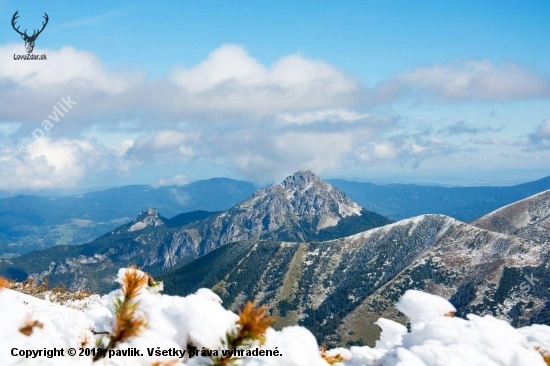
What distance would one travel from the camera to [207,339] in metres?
7.09

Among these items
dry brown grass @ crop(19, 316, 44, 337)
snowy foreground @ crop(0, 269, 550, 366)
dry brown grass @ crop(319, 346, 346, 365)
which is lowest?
dry brown grass @ crop(319, 346, 346, 365)

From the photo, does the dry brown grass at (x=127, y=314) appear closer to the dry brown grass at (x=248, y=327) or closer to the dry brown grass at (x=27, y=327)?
the dry brown grass at (x=27, y=327)

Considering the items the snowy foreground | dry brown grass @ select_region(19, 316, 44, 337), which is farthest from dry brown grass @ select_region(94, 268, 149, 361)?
dry brown grass @ select_region(19, 316, 44, 337)

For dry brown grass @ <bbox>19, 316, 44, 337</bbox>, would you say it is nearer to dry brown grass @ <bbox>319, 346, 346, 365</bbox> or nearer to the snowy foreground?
the snowy foreground

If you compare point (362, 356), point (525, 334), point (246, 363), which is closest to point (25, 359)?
point (246, 363)

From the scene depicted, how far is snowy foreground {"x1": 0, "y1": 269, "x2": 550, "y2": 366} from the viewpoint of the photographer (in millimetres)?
6477

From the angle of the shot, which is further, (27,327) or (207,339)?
(207,339)

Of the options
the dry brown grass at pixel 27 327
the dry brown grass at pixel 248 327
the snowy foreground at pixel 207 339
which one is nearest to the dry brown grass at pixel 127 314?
the snowy foreground at pixel 207 339

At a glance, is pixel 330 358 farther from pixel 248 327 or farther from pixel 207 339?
pixel 248 327

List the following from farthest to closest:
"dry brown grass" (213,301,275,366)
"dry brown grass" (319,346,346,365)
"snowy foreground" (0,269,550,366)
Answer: "dry brown grass" (319,346,346,365) < "snowy foreground" (0,269,550,366) < "dry brown grass" (213,301,275,366)

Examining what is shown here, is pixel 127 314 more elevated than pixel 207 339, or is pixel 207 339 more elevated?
pixel 127 314

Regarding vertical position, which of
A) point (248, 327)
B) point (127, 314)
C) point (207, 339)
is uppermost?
point (127, 314)

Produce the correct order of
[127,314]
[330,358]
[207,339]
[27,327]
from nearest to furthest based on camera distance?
[27,327] < [127,314] < [207,339] < [330,358]

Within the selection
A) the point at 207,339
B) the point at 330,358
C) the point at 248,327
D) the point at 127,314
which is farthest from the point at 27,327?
the point at 330,358
